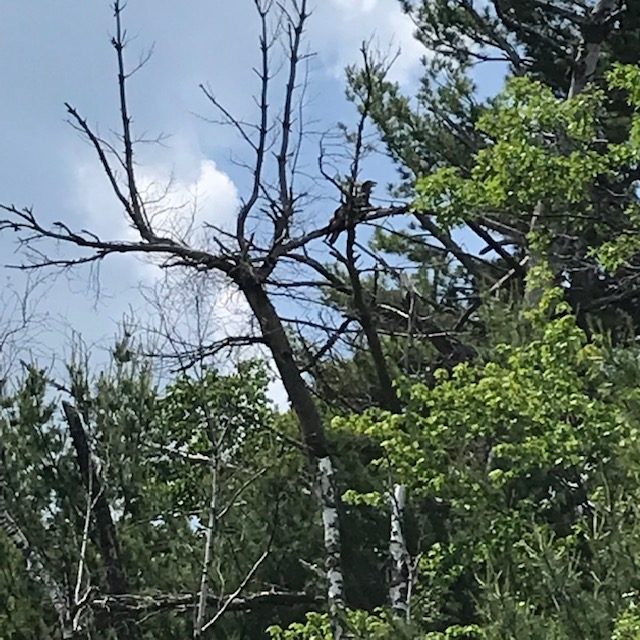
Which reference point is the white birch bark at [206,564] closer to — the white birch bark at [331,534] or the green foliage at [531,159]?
the white birch bark at [331,534]

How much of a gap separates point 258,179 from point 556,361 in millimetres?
3925

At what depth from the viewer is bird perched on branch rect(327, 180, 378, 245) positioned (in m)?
9.59

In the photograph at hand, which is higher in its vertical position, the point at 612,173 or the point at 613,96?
the point at 613,96

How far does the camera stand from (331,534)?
A: 9.15 metres

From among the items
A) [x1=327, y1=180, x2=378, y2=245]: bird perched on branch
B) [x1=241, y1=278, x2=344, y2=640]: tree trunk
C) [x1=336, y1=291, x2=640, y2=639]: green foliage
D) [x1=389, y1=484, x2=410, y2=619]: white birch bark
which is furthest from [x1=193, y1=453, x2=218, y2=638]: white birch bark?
[x1=327, y1=180, x2=378, y2=245]: bird perched on branch

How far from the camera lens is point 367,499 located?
28.5 feet

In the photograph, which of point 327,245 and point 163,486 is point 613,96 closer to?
point 327,245

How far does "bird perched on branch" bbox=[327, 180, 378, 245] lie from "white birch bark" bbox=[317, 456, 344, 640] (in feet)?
7.25

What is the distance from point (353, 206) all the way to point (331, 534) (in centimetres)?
295

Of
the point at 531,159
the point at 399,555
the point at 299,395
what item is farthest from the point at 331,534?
the point at 531,159

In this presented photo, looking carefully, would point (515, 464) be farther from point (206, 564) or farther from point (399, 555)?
point (206, 564)

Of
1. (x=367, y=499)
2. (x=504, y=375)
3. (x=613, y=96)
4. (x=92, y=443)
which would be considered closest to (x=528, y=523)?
(x=504, y=375)

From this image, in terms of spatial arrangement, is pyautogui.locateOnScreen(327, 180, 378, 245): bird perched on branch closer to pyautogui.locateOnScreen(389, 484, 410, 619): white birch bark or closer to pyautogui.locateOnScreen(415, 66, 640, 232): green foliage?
pyautogui.locateOnScreen(415, 66, 640, 232): green foliage

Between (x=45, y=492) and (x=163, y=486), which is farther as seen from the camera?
(x=163, y=486)
